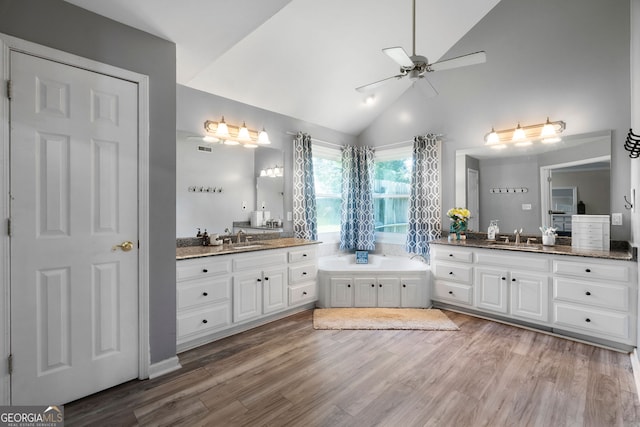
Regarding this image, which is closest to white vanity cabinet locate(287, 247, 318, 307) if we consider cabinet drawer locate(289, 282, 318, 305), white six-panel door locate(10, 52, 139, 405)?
cabinet drawer locate(289, 282, 318, 305)

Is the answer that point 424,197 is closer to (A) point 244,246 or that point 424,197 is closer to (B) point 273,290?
(B) point 273,290

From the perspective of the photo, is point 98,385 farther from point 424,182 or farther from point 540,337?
point 424,182

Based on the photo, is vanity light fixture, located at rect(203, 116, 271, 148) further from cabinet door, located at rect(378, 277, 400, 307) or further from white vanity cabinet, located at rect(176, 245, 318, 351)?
cabinet door, located at rect(378, 277, 400, 307)

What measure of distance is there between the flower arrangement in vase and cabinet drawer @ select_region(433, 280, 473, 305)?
67cm

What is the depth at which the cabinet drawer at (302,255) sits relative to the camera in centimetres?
345

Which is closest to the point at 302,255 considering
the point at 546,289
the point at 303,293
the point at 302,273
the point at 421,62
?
the point at 302,273

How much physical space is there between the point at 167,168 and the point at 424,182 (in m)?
3.31

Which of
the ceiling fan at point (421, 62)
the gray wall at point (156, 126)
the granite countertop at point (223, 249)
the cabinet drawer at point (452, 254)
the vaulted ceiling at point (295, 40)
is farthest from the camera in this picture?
the cabinet drawer at point (452, 254)

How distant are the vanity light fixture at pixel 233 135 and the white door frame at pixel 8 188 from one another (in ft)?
3.62

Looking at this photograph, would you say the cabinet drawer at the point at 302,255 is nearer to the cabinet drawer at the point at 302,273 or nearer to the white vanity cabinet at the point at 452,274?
the cabinet drawer at the point at 302,273

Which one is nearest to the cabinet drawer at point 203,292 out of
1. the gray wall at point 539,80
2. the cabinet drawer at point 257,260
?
the cabinet drawer at point 257,260

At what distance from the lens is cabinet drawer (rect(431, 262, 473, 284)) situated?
344cm

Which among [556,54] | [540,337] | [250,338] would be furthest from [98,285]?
[556,54]

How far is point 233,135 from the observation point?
11.3ft
